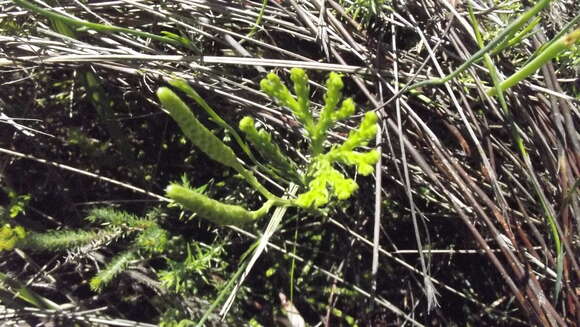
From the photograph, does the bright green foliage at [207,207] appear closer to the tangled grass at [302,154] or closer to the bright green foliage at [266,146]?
the bright green foliage at [266,146]

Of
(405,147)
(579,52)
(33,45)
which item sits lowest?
(405,147)

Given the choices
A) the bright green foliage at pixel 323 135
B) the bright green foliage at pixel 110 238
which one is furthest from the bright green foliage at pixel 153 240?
the bright green foliage at pixel 323 135

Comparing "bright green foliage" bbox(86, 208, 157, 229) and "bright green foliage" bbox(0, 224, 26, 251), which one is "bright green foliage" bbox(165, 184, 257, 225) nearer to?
"bright green foliage" bbox(86, 208, 157, 229)

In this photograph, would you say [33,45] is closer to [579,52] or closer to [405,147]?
[405,147]

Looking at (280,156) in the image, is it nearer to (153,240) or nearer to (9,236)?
(153,240)

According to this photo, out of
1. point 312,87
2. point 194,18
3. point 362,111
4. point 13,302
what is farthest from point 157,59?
point 13,302

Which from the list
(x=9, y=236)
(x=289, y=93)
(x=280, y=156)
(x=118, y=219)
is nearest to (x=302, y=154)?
(x=280, y=156)
